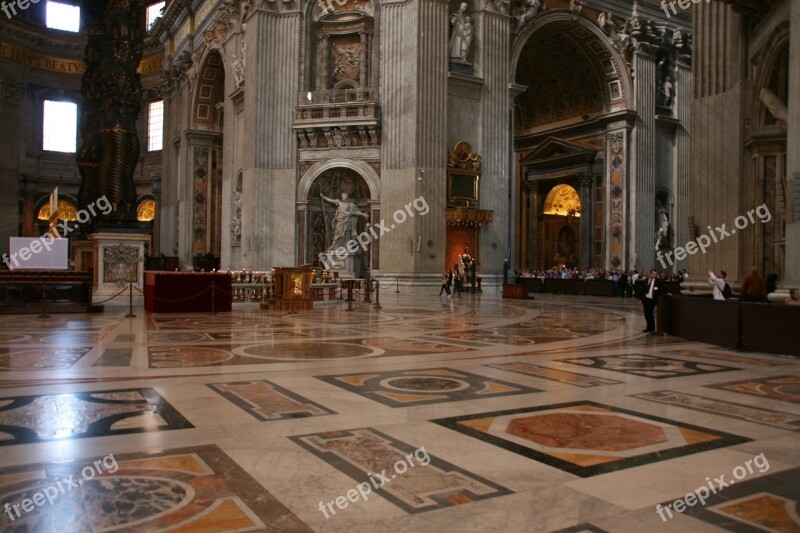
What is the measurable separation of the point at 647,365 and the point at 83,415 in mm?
5485

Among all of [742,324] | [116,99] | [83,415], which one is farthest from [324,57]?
[83,415]

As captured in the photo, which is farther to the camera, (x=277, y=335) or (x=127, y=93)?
(x=127, y=93)

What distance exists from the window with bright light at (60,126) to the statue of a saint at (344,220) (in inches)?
896

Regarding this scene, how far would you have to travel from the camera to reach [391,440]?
12.6 ft

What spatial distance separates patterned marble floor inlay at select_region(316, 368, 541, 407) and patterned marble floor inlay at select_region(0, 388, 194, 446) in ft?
5.01

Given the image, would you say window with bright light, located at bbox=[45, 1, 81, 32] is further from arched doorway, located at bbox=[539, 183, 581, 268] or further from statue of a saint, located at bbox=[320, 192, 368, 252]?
arched doorway, located at bbox=[539, 183, 581, 268]

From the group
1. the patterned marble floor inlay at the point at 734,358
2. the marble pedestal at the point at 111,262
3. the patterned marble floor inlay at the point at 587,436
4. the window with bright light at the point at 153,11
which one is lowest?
the patterned marble floor inlay at the point at 734,358

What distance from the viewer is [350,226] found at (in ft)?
81.0

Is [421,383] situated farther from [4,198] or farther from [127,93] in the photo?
[4,198]

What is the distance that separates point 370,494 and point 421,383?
2.79m

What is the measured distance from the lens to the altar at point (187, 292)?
14.0 m

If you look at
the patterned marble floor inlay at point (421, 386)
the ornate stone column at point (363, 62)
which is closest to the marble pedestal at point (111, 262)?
the ornate stone column at point (363, 62)

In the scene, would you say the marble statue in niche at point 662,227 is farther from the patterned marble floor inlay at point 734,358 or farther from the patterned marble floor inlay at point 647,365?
the patterned marble floor inlay at point 647,365

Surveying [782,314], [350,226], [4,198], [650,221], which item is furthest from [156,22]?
[782,314]
